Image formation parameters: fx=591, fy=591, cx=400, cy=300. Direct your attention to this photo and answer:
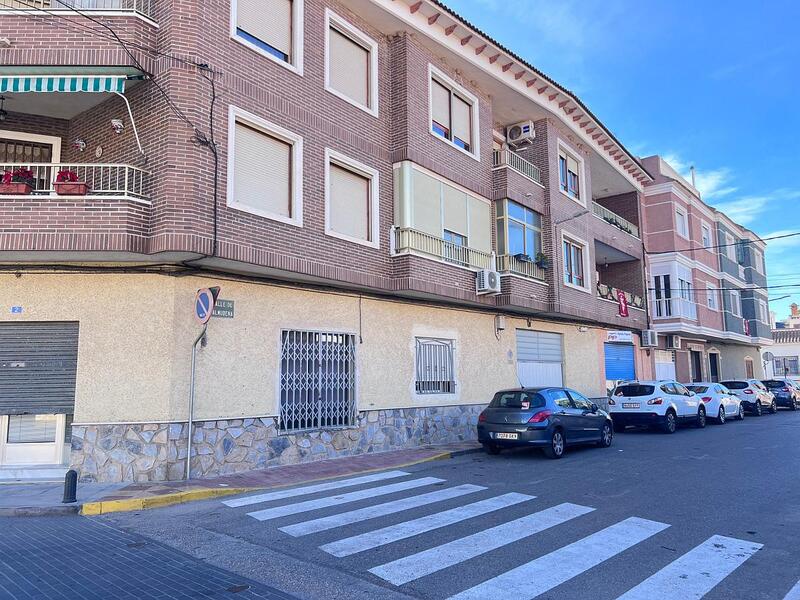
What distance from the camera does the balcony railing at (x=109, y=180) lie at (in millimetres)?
9367

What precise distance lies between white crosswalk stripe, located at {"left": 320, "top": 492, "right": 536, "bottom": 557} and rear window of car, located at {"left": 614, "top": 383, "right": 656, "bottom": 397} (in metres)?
11.0

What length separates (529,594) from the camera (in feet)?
15.3

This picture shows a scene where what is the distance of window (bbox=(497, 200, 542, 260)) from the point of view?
55.3 feet

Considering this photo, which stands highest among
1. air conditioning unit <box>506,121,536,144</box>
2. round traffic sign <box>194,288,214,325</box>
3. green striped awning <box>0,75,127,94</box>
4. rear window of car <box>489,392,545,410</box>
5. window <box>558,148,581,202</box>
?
air conditioning unit <box>506,121,536,144</box>

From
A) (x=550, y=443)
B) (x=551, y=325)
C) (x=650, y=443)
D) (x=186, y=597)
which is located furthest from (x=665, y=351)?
(x=186, y=597)

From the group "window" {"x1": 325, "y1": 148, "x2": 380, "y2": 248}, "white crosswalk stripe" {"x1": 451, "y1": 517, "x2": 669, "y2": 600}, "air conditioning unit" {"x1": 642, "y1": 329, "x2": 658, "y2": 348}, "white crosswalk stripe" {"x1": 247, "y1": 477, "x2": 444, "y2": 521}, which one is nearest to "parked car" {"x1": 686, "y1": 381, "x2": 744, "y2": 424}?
"air conditioning unit" {"x1": 642, "y1": 329, "x2": 658, "y2": 348}

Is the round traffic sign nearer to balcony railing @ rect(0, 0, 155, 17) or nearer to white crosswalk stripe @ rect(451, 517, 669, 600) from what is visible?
balcony railing @ rect(0, 0, 155, 17)

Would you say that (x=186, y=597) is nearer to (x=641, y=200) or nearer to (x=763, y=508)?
(x=763, y=508)

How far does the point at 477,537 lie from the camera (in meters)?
6.29

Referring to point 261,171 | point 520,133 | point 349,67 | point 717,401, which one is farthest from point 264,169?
point 717,401

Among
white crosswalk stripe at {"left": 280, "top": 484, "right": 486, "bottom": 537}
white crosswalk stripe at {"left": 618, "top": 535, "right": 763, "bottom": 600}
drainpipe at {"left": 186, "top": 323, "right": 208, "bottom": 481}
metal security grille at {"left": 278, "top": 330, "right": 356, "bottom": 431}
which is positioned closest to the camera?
white crosswalk stripe at {"left": 618, "top": 535, "right": 763, "bottom": 600}

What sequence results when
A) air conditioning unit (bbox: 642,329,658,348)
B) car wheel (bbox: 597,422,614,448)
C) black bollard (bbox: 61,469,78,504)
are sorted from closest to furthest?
black bollard (bbox: 61,469,78,504) → car wheel (bbox: 597,422,614,448) → air conditioning unit (bbox: 642,329,658,348)

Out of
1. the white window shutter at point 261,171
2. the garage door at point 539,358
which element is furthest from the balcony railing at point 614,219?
the white window shutter at point 261,171

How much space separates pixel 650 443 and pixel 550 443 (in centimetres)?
457
